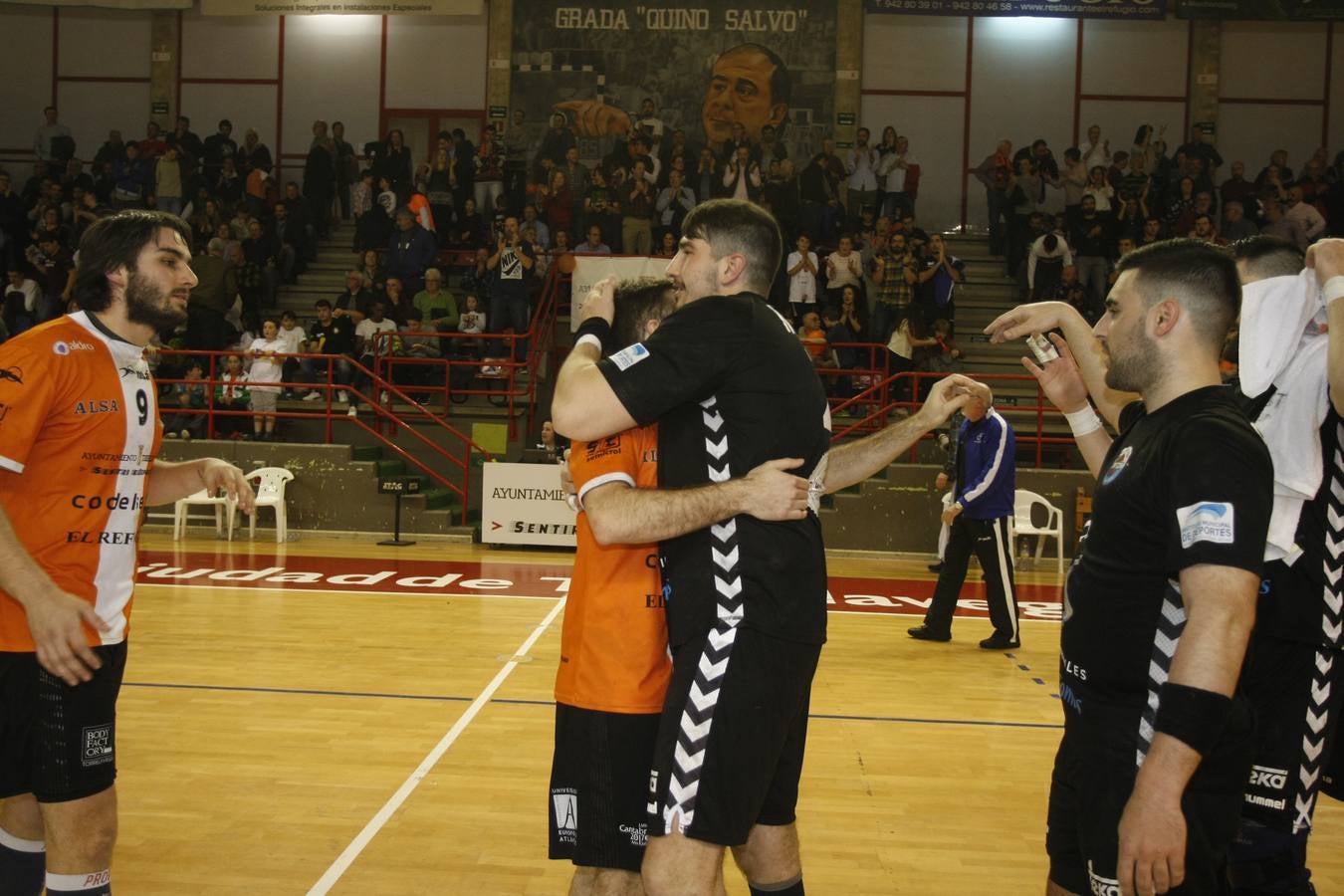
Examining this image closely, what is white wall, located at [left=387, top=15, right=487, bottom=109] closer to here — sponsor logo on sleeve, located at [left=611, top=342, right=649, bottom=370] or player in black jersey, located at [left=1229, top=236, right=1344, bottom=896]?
player in black jersey, located at [left=1229, top=236, right=1344, bottom=896]

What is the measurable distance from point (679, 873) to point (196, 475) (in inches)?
81.4

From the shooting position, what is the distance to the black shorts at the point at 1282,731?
3.04 meters

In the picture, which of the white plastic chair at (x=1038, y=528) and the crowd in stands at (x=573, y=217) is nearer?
the white plastic chair at (x=1038, y=528)

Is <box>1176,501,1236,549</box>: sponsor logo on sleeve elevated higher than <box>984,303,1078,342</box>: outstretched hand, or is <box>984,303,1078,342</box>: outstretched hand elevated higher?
<box>984,303,1078,342</box>: outstretched hand

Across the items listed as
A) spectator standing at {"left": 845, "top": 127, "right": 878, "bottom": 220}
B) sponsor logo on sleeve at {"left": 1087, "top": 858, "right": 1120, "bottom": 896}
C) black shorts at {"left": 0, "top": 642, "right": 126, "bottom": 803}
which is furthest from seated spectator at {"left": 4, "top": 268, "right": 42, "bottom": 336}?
sponsor logo on sleeve at {"left": 1087, "top": 858, "right": 1120, "bottom": 896}

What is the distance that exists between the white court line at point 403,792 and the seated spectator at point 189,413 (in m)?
9.59

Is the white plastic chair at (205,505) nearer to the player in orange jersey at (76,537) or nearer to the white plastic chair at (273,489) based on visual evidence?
the white plastic chair at (273,489)

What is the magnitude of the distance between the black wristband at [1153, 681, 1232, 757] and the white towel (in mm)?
959

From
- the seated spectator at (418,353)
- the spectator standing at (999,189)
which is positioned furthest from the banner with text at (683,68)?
the seated spectator at (418,353)

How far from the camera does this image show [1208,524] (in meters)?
2.28

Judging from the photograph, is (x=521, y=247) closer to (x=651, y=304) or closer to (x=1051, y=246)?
(x=1051, y=246)

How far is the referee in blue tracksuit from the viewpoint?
8.80 m

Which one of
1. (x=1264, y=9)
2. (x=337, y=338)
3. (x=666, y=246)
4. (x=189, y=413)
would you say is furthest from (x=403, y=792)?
(x=1264, y=9)

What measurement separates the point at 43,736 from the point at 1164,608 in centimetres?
274
